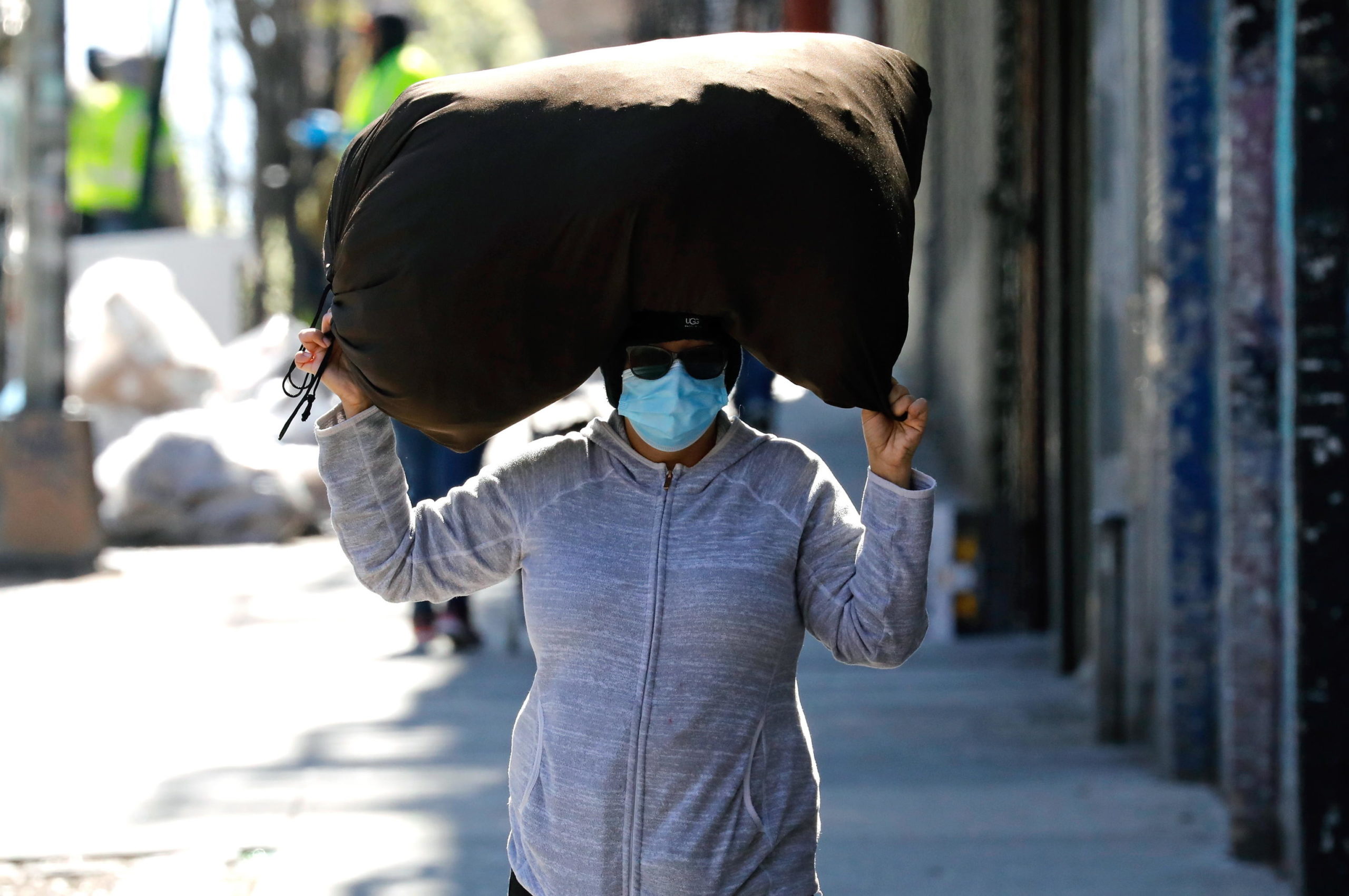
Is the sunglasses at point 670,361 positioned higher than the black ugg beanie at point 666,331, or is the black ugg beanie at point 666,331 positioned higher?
the black ugg beanie at point 666,331

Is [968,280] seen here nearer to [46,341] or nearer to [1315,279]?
[46,341]

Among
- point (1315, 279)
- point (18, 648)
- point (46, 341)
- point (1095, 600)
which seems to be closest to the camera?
point (1315, 279)

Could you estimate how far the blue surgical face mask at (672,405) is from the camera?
230 cm

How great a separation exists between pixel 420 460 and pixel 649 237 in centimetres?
432

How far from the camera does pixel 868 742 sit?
5.38 meters

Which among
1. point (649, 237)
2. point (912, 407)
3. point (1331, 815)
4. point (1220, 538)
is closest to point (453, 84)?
point (649, 237)

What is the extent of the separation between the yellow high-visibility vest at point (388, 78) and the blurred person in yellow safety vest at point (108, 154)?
320 inches

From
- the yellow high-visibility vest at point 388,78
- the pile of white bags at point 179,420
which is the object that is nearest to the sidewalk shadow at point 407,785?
the yellow high-visibility vest at point 388,78

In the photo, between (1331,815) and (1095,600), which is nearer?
(1331,815)

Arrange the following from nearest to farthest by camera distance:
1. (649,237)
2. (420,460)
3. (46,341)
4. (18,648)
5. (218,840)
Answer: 1. (649,237)
2. (218,840)
3. (420,460)
4. (18,648)
5. (46,341)

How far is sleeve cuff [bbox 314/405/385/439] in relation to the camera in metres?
2.36

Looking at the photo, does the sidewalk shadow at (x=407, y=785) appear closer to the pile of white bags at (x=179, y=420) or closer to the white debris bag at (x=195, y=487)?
the pile of white bags at (x=179, y=420)

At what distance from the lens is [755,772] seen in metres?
2.29

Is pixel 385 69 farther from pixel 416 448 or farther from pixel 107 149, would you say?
pixel 107 149
